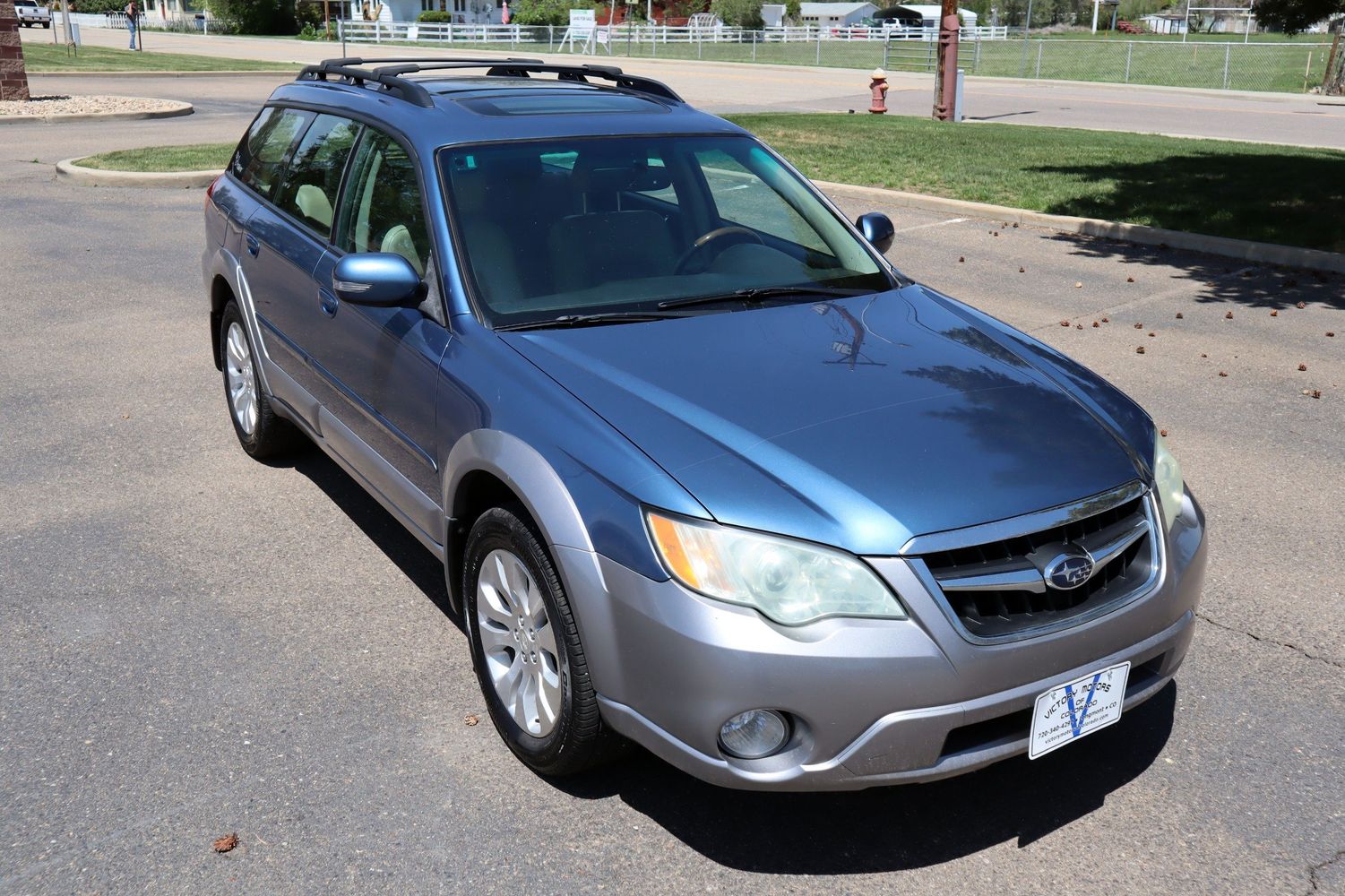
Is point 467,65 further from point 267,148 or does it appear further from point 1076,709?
point 1076,709

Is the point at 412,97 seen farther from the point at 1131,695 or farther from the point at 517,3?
the point at 517,3

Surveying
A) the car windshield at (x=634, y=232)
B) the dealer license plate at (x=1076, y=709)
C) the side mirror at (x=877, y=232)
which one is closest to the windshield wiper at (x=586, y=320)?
the car windshield at (x=634, y=232)

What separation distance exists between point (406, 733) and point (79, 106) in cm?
2204

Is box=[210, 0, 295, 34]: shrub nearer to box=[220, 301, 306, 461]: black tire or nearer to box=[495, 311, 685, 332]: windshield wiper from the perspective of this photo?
box=[220, 301, 306, 461]: black tire

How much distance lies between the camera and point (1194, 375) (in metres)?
7.39

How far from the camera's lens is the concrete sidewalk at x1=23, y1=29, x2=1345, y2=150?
21734 mm

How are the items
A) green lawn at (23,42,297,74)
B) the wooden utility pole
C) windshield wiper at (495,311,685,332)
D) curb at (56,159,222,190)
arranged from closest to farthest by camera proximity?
windshield wiper at (495,311,685,332), curb at (56,159,222,190), the wooden utility pole, green lawn at (23,42,297,74)

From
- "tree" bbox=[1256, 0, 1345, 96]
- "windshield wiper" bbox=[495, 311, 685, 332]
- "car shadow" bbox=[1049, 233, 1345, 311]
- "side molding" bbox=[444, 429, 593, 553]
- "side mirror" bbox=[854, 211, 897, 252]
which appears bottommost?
"car shadow" bbox=[1049, 233, 1345, 311]

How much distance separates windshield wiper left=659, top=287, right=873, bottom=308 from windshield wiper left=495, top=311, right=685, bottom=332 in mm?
91

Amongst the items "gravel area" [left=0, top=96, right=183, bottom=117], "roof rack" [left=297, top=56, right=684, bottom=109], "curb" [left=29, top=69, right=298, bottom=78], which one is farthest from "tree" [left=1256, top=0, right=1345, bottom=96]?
"curb" [left=29, top=69, right=298, bottom=78]

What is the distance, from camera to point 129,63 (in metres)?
36.7

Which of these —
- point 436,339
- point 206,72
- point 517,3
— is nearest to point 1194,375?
point 436,339

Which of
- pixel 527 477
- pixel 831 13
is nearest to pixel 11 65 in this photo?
pixel 527 477

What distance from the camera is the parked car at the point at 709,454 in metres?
2.89
